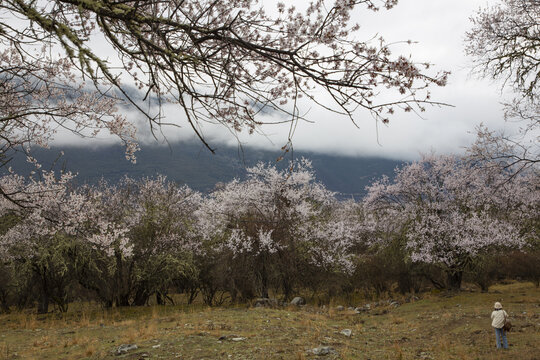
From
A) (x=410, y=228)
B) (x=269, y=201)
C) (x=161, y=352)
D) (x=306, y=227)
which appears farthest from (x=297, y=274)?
(x=161, y=352)

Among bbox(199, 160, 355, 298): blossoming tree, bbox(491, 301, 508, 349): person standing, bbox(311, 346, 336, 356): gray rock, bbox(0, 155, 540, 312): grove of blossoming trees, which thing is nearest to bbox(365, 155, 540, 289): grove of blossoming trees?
bbox(0, 155, 540, 312): grove of blossoming trees

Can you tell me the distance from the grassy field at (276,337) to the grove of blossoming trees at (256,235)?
3.05 meters

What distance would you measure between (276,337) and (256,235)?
9.98m

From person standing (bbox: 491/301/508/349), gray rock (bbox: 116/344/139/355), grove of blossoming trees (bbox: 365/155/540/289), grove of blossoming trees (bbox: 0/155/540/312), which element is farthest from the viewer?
grove of blossoming trees (bbox: 365/155/540/289)

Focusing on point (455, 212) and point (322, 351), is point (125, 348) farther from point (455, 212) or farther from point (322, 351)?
point (455, 212)

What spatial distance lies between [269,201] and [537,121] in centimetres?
1421

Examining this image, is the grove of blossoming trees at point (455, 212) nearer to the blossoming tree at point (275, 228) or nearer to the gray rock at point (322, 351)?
the blossoming tree at point (275, 228)

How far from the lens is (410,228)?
21.3m

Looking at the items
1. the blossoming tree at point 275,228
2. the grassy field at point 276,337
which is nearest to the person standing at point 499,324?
the grassy field at point 276,337

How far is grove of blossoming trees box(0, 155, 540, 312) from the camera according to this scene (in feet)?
58.4

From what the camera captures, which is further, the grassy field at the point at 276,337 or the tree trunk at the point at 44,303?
the tree trunk at the point at 44,303

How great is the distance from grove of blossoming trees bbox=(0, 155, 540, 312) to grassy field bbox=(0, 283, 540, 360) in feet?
10.0

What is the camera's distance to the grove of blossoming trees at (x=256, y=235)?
17797mm

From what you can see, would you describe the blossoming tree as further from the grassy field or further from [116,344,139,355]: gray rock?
[116,344,139,355]: gray rock
